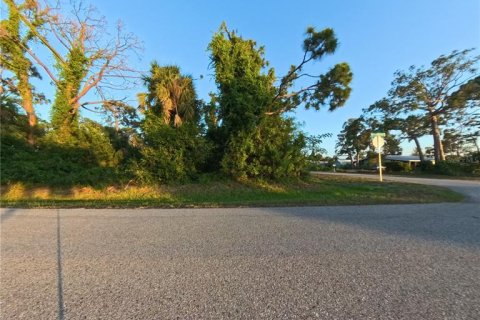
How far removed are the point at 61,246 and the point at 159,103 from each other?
35.5 ft

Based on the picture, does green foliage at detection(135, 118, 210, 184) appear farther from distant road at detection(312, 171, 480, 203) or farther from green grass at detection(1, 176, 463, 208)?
distant road at detection(312, 171, 480, 203)

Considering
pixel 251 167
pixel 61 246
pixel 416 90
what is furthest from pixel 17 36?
pixel 416 90

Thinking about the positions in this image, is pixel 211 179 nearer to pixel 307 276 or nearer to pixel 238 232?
pixel 238 232

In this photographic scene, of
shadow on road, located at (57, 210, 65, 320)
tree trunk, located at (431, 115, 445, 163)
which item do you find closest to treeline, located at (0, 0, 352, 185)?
shadow on road, located at (57, 210, 65, 320)

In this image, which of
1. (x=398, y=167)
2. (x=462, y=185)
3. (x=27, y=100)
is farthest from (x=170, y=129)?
(x=398, y=167)

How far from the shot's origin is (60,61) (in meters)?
18.0

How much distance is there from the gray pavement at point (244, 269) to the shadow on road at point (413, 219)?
0.05 metres

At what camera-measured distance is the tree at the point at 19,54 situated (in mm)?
17703

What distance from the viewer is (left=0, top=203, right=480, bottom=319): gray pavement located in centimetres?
239

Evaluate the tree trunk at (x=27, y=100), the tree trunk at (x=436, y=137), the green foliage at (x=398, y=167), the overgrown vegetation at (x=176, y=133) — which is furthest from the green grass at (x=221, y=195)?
the green foliage at (x=398, y=167)

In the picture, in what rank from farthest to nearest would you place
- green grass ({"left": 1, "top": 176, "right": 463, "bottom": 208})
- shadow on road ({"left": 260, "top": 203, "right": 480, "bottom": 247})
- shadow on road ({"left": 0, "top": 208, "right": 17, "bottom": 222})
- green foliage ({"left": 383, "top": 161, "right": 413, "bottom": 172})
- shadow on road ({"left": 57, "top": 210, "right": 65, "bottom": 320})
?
green foliage ({"left": 383, "top": 161, "right": 413, "bottom": 172}), green grass ({"left": 1, "top": 176, "right": 463, "bottom": 208}), shadow on road ({"left": 0, "top": 208, "right": 17, "bottom": 222}), shadow on road ({"left": 260, "top": 203, "right": 480, "bottom": 247}), shadow on road ({"left": 57, "top": 210, "right": 65, "bottom": 320})

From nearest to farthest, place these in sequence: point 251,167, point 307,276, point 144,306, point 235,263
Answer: point 144,306 → point 307,276 → point 235,263 → point 251,167

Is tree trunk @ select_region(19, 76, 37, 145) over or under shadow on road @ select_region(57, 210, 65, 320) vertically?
over

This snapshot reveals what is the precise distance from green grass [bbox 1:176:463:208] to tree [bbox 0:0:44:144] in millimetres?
8761
